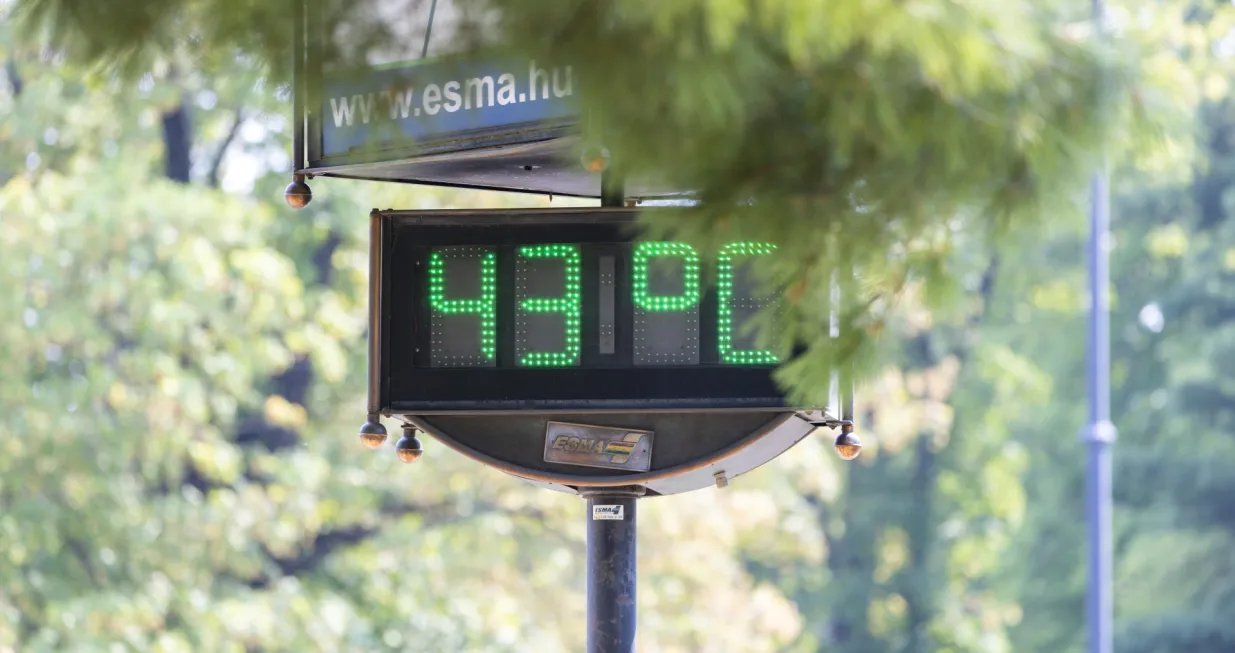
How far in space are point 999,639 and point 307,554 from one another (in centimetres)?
1084

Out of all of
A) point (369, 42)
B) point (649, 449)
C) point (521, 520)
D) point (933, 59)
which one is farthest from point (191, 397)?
point (933, 59)

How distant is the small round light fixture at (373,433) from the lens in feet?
15.9

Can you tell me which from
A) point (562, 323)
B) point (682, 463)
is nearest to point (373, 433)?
point (562, 323)

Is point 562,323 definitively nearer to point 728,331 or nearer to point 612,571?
point 728,331

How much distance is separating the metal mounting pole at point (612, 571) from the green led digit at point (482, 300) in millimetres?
728

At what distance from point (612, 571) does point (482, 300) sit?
1055mm

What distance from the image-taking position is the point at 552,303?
476 cm

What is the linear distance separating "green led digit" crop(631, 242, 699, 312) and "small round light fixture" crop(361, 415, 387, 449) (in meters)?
0.82

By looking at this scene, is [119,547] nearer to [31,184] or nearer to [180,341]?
[180,341]

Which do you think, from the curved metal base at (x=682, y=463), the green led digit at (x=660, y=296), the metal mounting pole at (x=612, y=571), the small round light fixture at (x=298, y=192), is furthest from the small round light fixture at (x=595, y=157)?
the metal mounting pole at (x=612, y=571)

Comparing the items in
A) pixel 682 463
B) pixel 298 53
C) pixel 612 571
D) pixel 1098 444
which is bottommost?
pixel 1098 444

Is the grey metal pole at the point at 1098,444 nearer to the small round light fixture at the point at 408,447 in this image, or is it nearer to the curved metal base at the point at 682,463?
the curved metal base at the point at 682,463

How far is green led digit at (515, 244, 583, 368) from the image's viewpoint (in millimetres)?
4742

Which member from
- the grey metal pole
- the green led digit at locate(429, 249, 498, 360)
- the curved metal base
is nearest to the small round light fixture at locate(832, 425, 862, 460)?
the curved metal base
